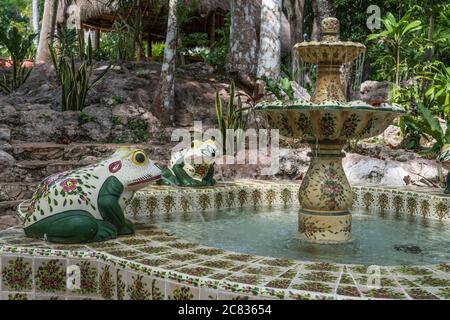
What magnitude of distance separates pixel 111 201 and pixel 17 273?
2.82 feet

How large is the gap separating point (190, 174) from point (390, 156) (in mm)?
5014

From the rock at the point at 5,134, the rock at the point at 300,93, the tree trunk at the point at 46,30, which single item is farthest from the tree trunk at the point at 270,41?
the tree trunk at the point at 46,30

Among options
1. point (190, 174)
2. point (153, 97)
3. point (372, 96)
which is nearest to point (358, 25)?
point (372, 96)

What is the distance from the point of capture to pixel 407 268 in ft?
11.1

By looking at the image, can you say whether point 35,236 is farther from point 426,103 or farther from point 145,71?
point 145,71

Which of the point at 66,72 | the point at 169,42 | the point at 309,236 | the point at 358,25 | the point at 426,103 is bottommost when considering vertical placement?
the point at 309,236

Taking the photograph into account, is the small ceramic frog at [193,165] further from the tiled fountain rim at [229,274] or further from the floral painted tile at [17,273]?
the floral painted tile at [17,273]

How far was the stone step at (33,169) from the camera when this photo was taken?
9.08 m

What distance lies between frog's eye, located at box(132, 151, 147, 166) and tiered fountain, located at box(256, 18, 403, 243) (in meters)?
1.13

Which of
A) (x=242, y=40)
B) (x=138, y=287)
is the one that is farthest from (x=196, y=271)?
(x=242, y=40)

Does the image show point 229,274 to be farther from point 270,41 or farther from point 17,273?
point 270,41

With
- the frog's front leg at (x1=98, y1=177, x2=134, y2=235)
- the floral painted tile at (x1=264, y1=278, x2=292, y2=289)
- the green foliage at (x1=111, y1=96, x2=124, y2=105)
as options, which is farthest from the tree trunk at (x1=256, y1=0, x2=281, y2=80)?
the floral painted tile at (x1=264, y1=278, x2=292, y2=289)

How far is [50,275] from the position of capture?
3617mm

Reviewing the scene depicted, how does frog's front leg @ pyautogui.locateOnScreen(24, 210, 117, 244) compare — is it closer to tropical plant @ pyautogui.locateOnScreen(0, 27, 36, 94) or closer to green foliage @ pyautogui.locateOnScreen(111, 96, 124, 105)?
green foliage @ pyautogui.locateOnScreen(111, 96, 124, 105)
